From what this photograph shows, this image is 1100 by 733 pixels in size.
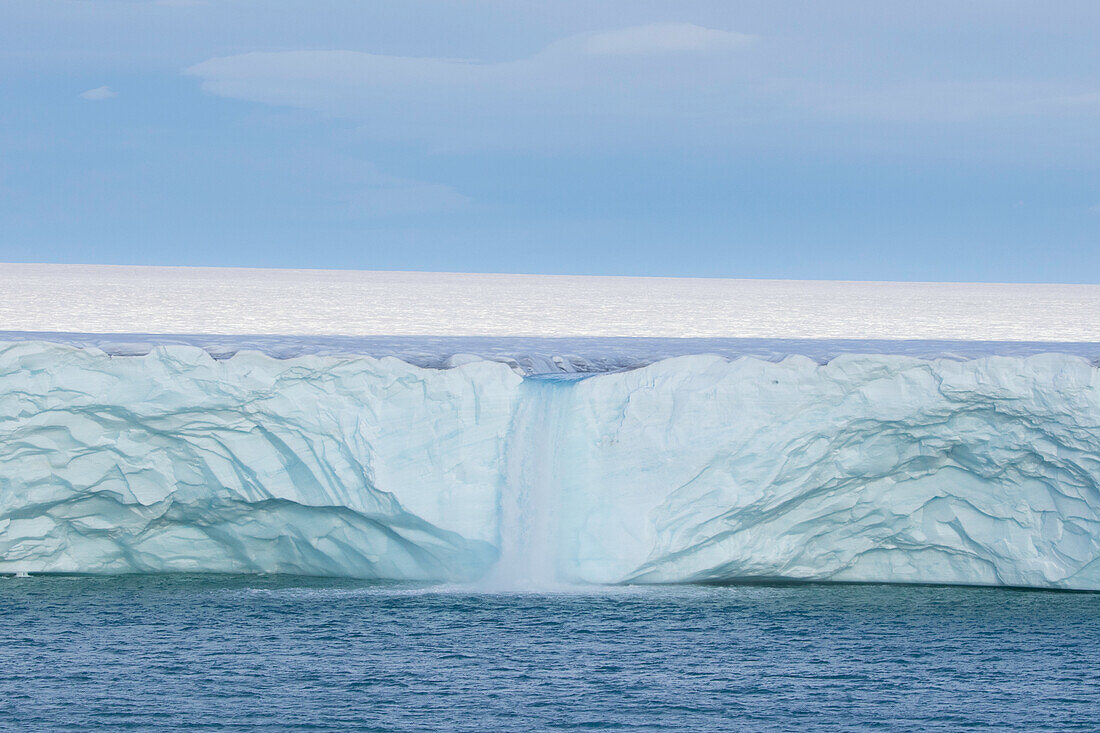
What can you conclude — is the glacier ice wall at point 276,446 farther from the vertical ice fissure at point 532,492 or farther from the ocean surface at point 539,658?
the ocean surface at point 539,658

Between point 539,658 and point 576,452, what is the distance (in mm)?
2806

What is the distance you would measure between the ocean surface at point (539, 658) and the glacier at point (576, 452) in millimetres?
542

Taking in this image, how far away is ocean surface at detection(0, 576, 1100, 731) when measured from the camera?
8.09 m

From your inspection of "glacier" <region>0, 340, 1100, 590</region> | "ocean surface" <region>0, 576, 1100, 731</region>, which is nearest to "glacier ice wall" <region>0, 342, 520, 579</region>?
"glacier" <region>0, 340, 1100, 590</region>

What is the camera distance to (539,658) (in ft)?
30.4

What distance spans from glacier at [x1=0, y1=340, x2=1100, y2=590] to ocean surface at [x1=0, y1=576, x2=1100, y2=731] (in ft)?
1.78

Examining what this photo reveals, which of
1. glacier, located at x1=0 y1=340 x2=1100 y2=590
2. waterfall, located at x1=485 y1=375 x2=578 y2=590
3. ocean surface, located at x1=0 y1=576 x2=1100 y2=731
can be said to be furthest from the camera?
waterfall, located at x1=485 y1=375 x2=578 y2=590

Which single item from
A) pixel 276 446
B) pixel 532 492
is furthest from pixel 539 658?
pixel 276 446

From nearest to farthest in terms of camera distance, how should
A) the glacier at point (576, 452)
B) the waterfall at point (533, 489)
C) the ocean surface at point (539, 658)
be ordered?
the ocean surface at point (539, 658), the glacier at point (576, 452), the waterfall at point (533, 489)

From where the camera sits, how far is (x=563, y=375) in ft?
38.8

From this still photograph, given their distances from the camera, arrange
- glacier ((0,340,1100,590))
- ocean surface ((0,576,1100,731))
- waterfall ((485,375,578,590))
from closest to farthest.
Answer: ocean surface ((0,576,1100,731)) < glacier ((0,340,1100,590)) < waterfall ((485,375,578,590))

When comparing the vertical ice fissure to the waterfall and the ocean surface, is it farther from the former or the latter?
the ocean surface

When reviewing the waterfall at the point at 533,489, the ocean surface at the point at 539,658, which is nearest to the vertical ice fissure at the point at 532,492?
the waterfall at the point at 533,489

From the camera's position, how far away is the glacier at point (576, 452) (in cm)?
1148
